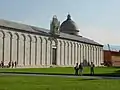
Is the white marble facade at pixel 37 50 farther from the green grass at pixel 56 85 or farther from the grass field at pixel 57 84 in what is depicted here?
the green grass at pixel 56 85

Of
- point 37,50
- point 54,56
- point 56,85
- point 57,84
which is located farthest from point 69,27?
point 56,85

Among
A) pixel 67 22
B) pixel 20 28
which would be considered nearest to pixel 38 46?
pixel 20 28

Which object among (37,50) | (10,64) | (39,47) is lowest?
(10,64)

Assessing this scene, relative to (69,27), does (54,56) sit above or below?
below

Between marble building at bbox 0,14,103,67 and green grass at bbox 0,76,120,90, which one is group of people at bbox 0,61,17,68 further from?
green grass at bbox 0,76,120,90

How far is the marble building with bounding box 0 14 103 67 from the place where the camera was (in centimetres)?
6303

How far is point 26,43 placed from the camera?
68.4m

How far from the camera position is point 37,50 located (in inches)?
2835

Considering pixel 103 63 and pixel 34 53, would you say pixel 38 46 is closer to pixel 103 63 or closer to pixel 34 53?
pixel 34 53

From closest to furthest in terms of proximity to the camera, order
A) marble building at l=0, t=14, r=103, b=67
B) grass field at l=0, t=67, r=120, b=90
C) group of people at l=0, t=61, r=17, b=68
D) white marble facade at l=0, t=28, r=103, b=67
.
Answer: grass field at l=0, t=67, r=120, b=90
group of people at l=0, t=61, r=17, b=68
white marble facade at l=0, t=28, r=103, b=67
marble building at l=0, t=14, r=103, b=67

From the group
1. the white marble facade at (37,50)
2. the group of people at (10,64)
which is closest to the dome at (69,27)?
the white marble facade at (37,50)

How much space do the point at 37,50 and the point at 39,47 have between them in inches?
55.3

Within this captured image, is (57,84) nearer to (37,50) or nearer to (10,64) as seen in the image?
(10,64)

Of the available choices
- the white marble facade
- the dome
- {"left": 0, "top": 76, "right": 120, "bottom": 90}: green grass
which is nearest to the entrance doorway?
the white marble facade
